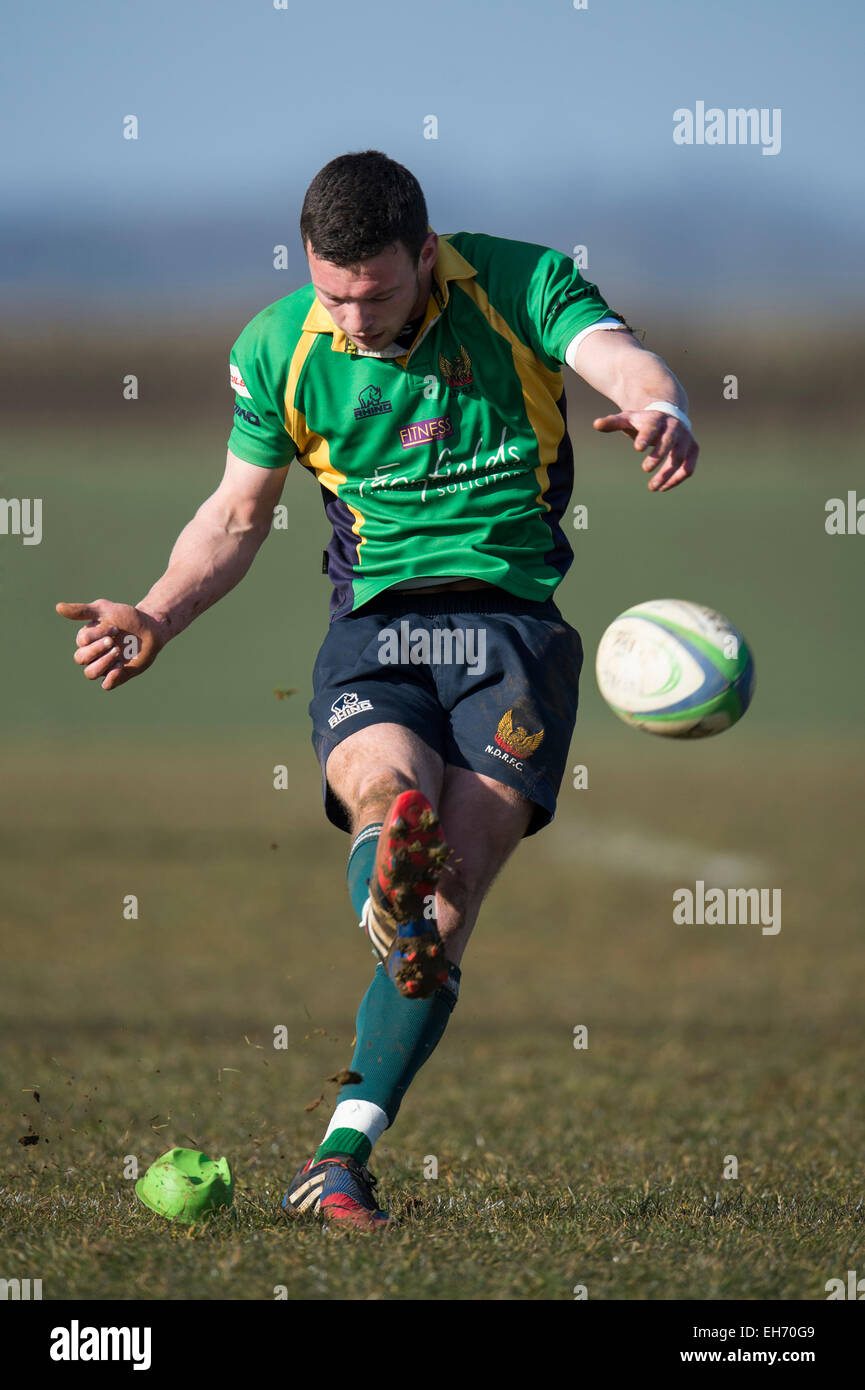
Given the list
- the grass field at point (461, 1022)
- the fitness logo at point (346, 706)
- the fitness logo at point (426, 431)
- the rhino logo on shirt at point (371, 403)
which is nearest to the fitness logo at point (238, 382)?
the rhino logo on shirt at point (371, 403)

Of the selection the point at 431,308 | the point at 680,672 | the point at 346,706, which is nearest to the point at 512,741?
the point at 346,706

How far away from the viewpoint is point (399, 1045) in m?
4.71

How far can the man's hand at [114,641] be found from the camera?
4918 mm

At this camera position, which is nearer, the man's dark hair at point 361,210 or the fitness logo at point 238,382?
the man's dark hair at point 361,210

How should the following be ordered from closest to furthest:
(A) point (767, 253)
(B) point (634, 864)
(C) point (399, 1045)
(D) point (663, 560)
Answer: (C) point (399, 1045)
(B) point (634, 864)
(D) point (663, 560)
(A) point (767, 253)

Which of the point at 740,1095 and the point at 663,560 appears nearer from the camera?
the point at 740,1095

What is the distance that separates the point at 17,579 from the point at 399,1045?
42724 mm

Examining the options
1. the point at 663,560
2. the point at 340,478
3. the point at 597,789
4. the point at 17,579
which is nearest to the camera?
the point at 340,478

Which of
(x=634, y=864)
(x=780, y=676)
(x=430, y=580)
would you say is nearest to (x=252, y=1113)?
(x=430, y=580)

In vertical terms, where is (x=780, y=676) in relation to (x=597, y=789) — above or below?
above

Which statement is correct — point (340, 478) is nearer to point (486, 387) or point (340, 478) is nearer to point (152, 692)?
point (486, 387)

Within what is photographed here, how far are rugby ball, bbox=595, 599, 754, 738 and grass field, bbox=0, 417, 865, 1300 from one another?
1.47 meters

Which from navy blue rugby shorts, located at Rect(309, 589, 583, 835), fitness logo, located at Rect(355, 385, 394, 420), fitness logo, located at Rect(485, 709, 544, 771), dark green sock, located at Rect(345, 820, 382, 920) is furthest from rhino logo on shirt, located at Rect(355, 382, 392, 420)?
dark green sock, located at Rect(345, 820, 382, 920)

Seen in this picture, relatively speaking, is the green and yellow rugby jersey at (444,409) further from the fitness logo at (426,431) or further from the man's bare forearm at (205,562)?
the man's bare forearm at (205,562)
